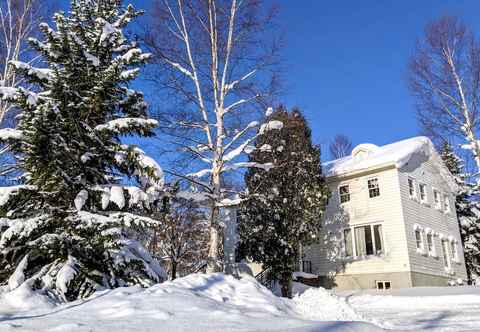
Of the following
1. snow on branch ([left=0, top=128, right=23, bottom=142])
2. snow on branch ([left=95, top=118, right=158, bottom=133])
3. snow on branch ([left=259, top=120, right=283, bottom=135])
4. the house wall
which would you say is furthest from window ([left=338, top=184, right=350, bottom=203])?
snow on branch ([left=0, top=128, right=23, bottom=142])

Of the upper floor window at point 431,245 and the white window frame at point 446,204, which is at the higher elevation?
the white window frame at point 446,204

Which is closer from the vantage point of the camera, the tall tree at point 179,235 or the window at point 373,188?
the window at point 373,188

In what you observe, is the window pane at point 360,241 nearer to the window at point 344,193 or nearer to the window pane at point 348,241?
the window pane at point 348,241

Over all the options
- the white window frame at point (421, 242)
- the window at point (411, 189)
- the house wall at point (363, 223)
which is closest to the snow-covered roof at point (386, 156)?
the house wall at point (363, 223)

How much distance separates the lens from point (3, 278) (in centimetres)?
702

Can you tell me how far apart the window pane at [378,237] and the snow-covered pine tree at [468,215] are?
8784 mm

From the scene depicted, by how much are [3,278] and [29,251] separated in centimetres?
69

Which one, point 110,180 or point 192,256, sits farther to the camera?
point 192,256

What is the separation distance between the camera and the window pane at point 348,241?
1919cm

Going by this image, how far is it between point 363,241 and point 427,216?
3.94 m

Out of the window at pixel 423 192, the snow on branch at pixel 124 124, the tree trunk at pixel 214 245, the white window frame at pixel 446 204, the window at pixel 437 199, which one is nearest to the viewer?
the snow on branch at pixel 124 124

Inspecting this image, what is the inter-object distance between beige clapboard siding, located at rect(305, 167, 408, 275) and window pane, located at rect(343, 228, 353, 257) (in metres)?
0.29

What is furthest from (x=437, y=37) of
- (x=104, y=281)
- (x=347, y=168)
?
(x=104, y=281)

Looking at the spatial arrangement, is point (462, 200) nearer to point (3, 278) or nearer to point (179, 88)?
point (179, 88)
